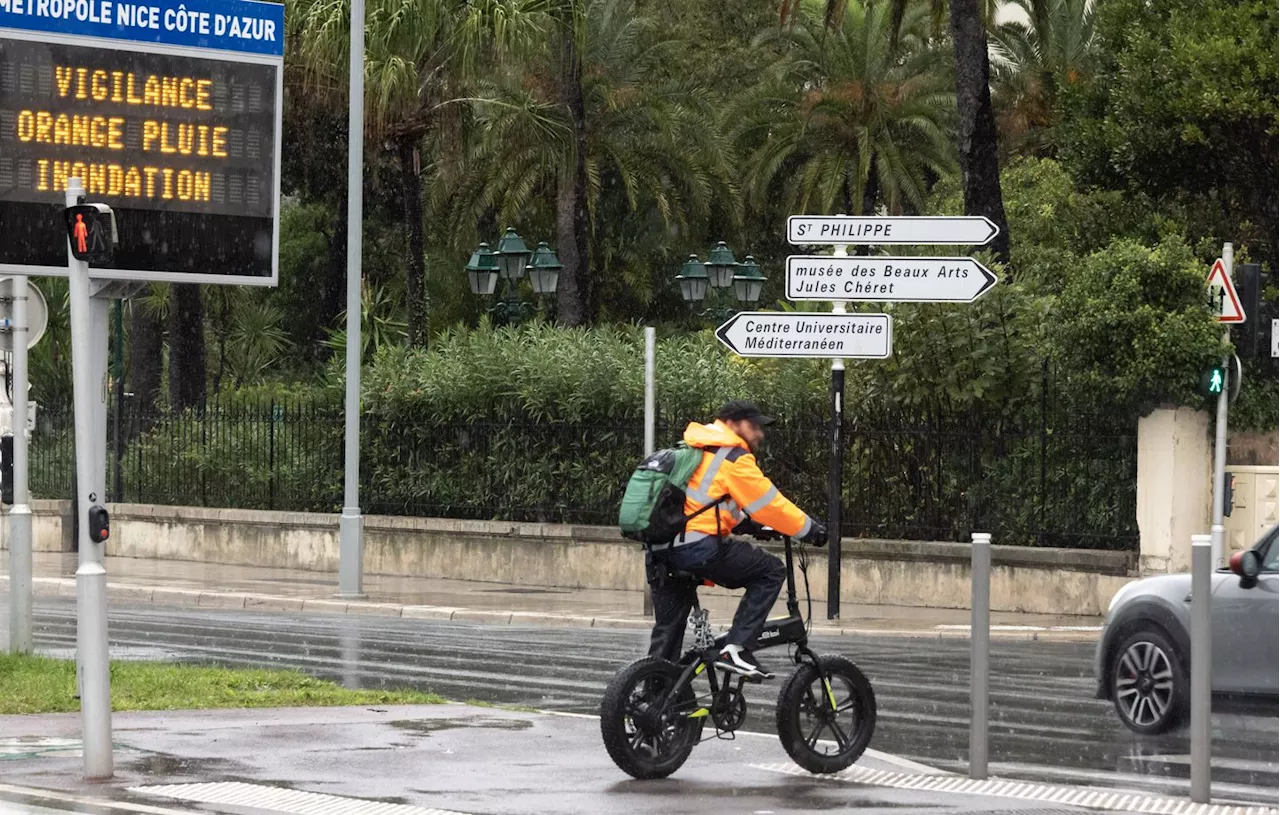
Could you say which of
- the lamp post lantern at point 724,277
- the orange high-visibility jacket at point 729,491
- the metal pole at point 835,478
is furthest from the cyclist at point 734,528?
the lamp post lantern at point 724,277

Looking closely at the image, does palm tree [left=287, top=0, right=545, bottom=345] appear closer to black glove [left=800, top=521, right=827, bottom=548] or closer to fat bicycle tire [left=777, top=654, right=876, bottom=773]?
fat bicycle tire [left=777, top=654, right=876, bottom=773]

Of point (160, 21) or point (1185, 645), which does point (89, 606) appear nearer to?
point (160, 21)

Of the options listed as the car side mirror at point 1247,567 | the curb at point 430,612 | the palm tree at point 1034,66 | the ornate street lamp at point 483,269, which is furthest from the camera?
the palm tree at point 1034,66

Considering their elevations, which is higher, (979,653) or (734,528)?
(734,528)

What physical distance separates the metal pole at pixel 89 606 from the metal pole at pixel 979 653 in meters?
3.80

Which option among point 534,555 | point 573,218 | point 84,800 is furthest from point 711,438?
point 573,218

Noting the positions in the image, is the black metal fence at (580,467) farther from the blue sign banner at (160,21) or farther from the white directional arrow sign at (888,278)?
the blue sign banner at (160,21)

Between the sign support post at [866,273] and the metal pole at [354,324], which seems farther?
the metal pole at [354,324]

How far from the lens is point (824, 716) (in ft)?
32.2

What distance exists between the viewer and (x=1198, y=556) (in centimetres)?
887

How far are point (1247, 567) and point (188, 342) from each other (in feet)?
94.1

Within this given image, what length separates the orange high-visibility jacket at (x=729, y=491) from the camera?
9484 mm

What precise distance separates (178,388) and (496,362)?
13113 millimetres

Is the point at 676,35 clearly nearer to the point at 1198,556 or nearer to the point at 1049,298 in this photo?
the point at 1049,298
